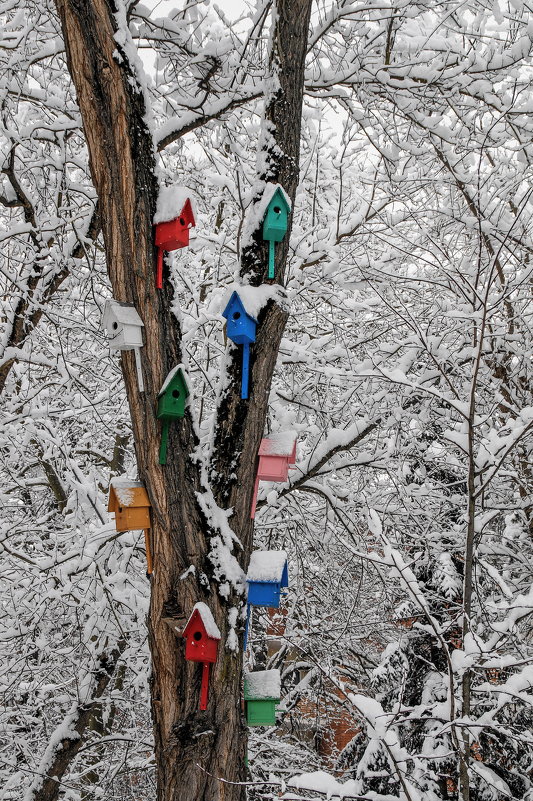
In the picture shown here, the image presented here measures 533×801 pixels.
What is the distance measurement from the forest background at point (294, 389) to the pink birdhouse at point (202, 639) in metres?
0.06

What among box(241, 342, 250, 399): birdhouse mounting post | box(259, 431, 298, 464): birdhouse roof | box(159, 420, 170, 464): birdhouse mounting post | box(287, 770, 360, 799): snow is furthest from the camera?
box(259, 431, 298, 464): birdhouse roof

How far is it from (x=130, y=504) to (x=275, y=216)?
51.8 inches

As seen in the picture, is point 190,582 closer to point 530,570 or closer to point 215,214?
point 530,570

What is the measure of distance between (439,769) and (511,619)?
282 centimetres

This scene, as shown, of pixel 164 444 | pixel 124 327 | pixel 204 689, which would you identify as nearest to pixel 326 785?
pixel 204 689

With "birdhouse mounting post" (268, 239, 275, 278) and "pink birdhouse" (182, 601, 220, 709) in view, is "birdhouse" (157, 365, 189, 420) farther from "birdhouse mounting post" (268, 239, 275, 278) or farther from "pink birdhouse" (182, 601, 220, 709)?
"pink birdhouse" (182, 601, 220, 709)

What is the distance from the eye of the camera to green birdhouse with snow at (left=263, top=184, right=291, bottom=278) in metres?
2.96

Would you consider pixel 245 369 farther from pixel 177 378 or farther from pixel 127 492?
pixel 127 492

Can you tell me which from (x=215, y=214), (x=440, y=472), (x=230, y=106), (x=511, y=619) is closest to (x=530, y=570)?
(x=440, y=472)

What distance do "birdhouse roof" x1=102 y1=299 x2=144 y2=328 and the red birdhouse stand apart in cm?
17

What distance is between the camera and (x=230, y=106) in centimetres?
364

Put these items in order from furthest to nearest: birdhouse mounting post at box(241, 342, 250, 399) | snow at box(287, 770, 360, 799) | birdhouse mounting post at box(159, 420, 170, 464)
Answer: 1. birdhouse mounting post at box(241, 342, 250, 399)
2. birdhouse mounting post at box(159, 420, 170, 464)
3. snow at box(287, 770, 360, 799)

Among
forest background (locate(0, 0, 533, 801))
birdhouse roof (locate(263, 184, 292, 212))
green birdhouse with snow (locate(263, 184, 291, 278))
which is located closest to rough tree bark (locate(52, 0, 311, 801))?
forest background (locate(0, 0, 533, 801))

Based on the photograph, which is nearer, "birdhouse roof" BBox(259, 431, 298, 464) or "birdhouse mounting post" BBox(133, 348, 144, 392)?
"birdhouse mounting post" BBox(133, 348, 144, 392)
